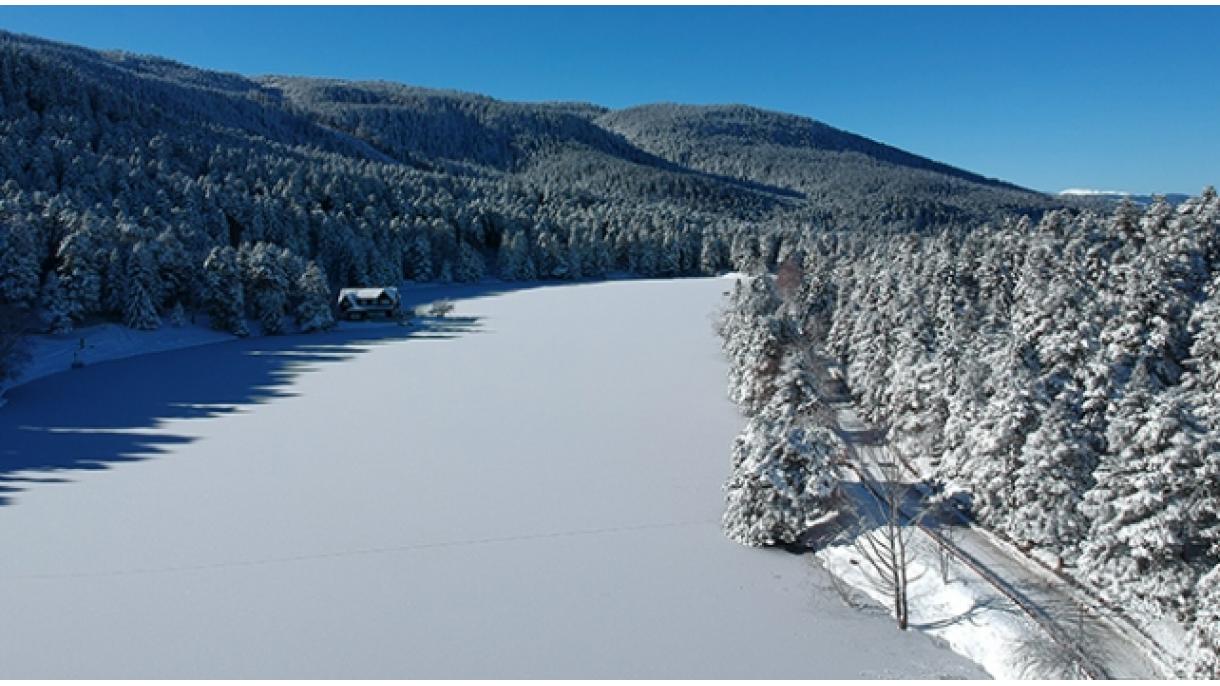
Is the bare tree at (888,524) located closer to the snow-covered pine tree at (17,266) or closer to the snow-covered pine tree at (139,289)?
the snow-covered pine tree at (139,289)

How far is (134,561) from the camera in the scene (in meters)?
18.1

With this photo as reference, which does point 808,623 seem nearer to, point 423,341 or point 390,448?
point 390,448

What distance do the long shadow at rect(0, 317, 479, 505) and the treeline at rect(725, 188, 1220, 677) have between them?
24.2 m

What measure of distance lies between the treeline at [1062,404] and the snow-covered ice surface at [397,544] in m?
3.71


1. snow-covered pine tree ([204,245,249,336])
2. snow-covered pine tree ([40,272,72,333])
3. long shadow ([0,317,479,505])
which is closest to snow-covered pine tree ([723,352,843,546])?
long shadow ([0,317,479,505])

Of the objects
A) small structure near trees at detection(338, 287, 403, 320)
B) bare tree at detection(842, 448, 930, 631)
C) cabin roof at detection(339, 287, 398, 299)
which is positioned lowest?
bare tree at detection(842, 448, 930, 631)

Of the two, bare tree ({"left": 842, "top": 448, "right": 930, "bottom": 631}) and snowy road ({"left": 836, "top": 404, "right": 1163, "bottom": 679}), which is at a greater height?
bare tree ({"left": 842, "top": 448, "right": 930, "bottom": 631})

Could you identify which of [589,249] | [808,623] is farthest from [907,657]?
[589,249]

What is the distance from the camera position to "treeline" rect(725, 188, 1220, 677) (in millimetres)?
14133

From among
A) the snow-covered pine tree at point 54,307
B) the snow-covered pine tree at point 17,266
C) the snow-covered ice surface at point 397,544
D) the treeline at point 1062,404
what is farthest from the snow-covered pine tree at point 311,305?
the treeline at point 1062,404

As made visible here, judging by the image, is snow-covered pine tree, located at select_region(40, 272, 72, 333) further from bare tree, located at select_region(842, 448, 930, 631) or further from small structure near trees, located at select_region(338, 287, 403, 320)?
bare tree, located at select_region(842, 448, 930, 631)

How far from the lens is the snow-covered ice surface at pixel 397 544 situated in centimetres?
1423

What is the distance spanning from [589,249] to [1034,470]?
99174mm

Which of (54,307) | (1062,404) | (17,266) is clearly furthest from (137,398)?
(1062,404)
